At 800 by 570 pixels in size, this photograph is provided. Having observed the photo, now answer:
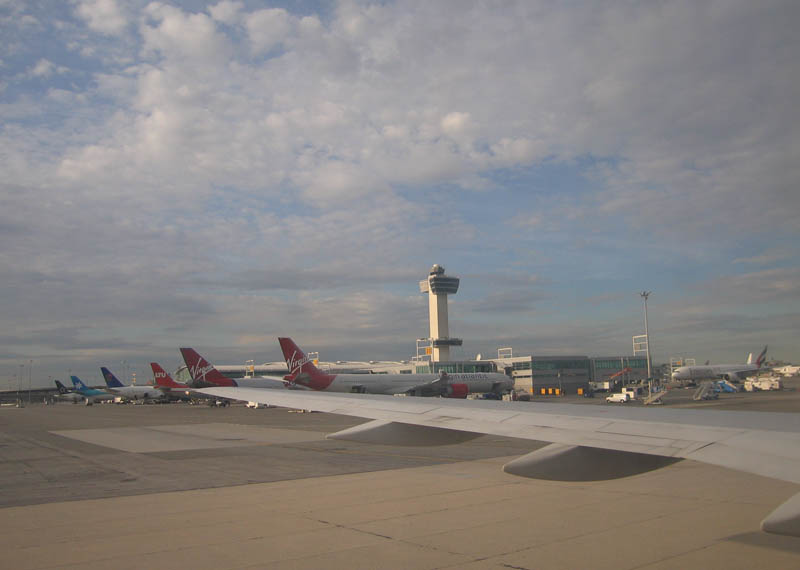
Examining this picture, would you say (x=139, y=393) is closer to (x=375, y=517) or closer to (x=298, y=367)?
(x=298, y=367)

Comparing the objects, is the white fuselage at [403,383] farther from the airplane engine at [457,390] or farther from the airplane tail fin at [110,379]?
the airplane tail fin at [110,379]

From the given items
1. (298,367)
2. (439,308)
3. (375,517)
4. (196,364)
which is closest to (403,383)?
(298,367)

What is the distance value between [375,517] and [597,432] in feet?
20.6

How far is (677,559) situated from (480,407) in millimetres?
3350

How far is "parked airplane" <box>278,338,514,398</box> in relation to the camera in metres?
58.6

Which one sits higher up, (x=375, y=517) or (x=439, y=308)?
(x=439, y=308)

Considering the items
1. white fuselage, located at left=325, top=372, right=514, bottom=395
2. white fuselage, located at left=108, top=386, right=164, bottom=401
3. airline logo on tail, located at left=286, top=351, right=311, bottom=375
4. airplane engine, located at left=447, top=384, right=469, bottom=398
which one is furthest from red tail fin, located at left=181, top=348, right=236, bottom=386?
white fuselage, located at left=108, top=386, right=164, bottom=401

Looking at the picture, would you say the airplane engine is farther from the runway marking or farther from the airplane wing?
the airplane wing

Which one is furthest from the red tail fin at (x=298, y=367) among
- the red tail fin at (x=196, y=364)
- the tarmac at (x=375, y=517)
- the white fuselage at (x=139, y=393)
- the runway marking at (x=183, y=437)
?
the white fuselage at (x=139, y=393)

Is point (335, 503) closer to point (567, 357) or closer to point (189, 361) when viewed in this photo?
point (189, 361)

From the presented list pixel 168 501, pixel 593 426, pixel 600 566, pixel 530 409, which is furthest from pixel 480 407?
pixel 168 501

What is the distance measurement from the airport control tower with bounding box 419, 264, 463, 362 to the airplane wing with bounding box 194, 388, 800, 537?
5351 inches

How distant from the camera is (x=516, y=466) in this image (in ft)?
20.9

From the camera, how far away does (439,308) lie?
493 feet
